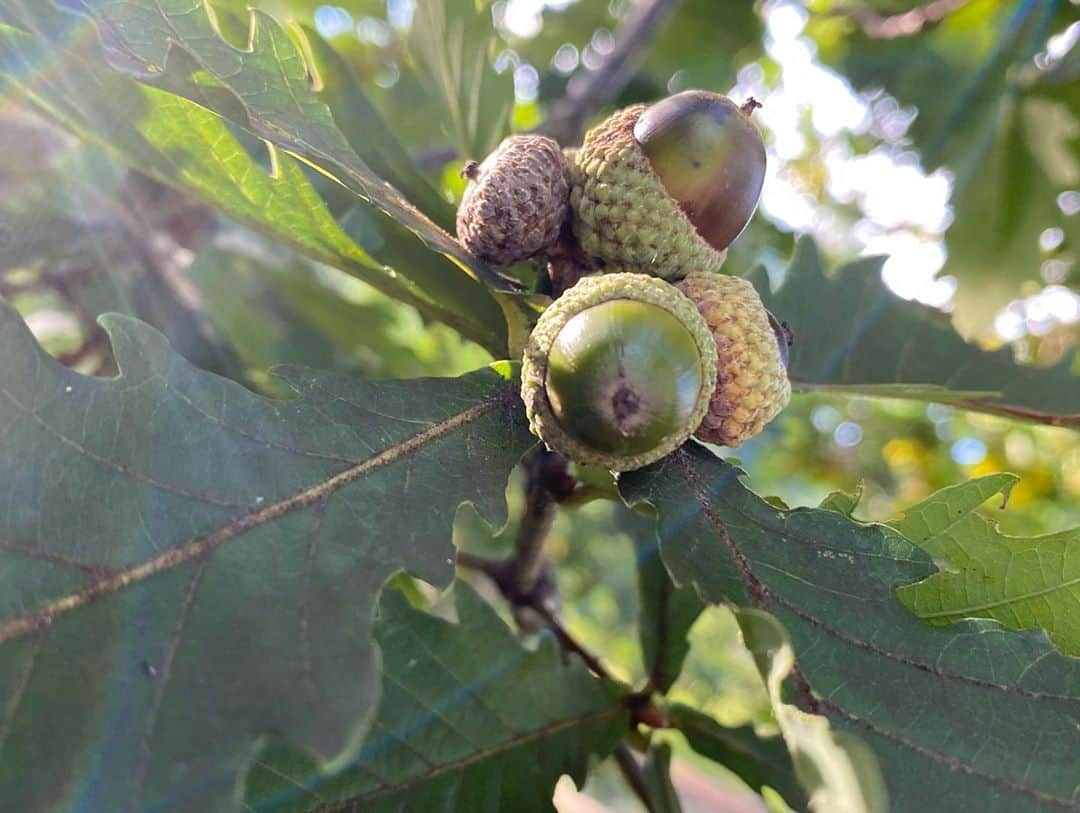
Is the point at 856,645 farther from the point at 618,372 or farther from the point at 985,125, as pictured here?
the point at 985,125

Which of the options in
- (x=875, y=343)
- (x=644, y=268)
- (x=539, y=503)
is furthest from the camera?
(x=875, y=343)

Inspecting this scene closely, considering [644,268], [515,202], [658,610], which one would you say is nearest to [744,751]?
[658,610]

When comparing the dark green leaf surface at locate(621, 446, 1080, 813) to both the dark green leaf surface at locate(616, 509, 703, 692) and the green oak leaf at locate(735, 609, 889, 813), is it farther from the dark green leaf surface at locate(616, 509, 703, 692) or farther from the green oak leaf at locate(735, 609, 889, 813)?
the dark green leaf surface at locate(616, 509, 703, 692)

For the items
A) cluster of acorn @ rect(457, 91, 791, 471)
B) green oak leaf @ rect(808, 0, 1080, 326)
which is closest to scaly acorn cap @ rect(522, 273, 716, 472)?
cluster of acorn @ rect(457, 91, 791, 471)

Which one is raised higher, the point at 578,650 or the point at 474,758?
the point at 474,758

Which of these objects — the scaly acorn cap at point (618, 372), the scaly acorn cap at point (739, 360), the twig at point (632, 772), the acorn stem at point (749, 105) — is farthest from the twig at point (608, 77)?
the twig at point (632, 772)

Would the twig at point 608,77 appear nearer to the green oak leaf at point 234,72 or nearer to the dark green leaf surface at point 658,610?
the dark green leaf surface at point 658,610
